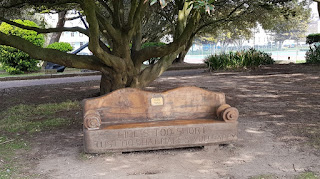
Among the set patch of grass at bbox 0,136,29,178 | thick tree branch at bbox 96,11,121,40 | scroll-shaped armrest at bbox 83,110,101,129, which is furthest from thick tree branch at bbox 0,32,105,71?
scroll-shaped armrest at bbox 83,110,101,129

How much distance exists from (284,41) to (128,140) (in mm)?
77694

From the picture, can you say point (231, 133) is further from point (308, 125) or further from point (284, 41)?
point (284, 41)

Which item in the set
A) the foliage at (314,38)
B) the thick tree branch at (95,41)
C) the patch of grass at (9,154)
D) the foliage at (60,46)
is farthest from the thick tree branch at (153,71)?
the foliage at (314,38)

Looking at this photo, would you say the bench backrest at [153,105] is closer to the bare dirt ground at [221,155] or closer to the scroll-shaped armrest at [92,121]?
the scroll-shaped armrest at [92,121]

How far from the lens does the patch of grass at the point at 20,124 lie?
15.4 feet

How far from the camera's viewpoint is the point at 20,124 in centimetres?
683

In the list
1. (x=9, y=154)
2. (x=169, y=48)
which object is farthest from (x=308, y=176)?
(x=169, y=48)

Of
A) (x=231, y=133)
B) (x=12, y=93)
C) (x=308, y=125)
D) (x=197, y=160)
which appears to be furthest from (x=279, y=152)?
(x=12, y=93)

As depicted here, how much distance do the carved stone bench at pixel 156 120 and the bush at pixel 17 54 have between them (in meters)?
15.4

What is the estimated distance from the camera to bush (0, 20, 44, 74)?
736 inches

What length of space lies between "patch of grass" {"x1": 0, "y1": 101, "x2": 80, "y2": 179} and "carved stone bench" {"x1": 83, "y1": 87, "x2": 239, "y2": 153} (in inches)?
40.7

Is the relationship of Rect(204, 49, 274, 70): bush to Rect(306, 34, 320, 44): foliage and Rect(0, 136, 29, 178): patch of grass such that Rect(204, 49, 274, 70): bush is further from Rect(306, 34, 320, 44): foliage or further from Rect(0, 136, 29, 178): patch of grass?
Rect(0, 136, 29, 178): patch of grass

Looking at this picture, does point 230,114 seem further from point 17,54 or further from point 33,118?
point 17,54

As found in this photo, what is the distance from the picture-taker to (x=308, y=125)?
6.21m
